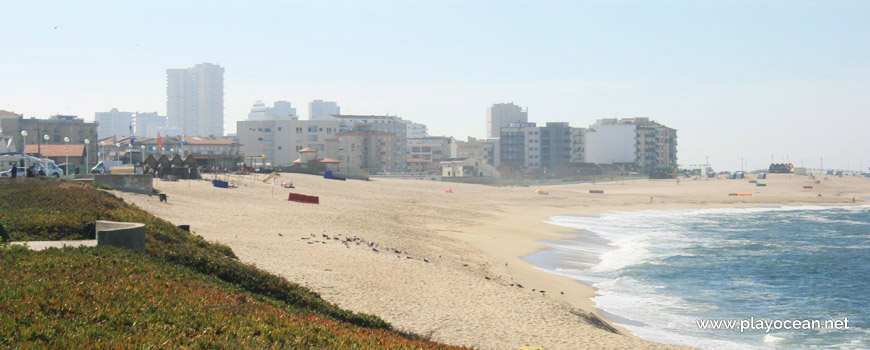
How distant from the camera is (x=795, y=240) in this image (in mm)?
42906

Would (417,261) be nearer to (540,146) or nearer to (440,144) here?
(440,144)

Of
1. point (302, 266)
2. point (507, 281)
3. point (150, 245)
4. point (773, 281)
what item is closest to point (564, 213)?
point (773, 281)

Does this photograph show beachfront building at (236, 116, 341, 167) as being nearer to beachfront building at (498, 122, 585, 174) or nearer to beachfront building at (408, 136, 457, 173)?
beachfront building at (408, 136, 457, 173)

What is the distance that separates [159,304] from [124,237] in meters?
5.27

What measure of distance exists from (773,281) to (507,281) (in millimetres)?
11179

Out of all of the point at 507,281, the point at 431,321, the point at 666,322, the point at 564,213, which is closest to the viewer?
the point at 431,321

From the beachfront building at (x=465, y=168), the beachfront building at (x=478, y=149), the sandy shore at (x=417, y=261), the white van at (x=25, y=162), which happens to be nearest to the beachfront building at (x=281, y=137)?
the beachfront building at (x=465, y=168)

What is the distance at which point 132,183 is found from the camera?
1500 inches

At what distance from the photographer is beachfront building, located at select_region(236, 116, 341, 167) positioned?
423ft

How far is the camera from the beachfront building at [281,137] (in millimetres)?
128875

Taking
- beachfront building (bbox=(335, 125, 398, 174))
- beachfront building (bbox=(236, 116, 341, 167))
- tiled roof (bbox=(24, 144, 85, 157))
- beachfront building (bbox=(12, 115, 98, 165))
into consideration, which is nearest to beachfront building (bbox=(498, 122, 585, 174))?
beachfront building (bbox=(335, 125, 398, 174))

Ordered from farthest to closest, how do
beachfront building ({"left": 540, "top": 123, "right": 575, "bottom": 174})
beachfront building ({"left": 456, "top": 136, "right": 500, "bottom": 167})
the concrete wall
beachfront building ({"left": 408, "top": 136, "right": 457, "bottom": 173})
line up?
beachfront building ({"left": 540, "top": 123, "right": 575, "bottom": 174})
beachfront building ({"left": 456, "top": 136, "right": 500, "bottom": 167})
beachfront building ({"left": 408, "top": 136, "right": 457, "bottom": 173})
the concrete wall

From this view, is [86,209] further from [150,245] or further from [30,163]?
[30,163]

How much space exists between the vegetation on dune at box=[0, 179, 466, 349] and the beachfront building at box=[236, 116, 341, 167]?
112 metres
